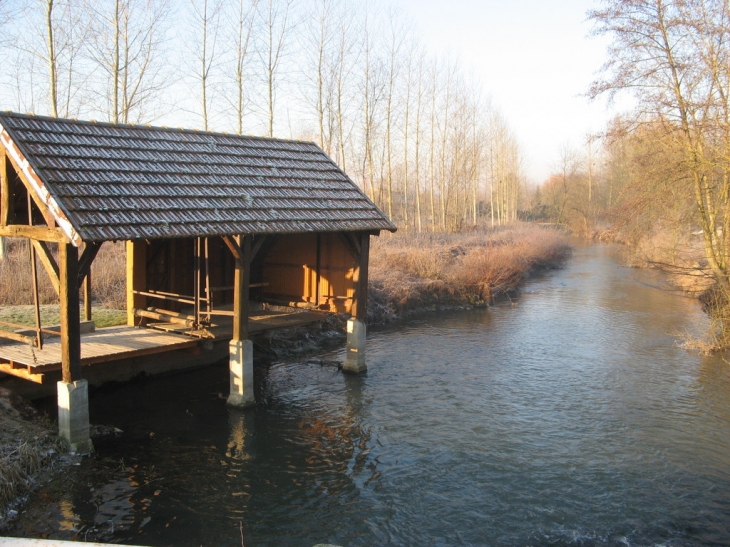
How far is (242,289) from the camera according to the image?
1033cm

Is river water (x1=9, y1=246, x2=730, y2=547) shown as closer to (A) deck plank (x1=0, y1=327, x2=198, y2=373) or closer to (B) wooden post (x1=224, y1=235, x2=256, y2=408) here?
(B) wooden post (x1=224, y1=235, x2=256, y2=408)

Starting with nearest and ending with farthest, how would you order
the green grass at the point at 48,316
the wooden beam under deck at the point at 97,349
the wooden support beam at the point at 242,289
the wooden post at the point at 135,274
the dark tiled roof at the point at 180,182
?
the dark tiled roof at the point at 180,182
the wooden beam under deck at the point at 97,349
the wooden support beam at the point at 242,289
the wooden post at the point at 135,274
the green grass at the point at 48,316

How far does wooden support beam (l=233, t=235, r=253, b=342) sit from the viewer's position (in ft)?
33.6

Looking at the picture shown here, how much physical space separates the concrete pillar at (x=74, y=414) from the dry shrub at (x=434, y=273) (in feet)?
37.5

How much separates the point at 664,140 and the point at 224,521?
14643 mm

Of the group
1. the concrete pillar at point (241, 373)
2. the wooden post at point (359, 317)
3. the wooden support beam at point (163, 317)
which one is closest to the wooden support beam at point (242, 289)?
A: the concrete pillar at point (241, 373)

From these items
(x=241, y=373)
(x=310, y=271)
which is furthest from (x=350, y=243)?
(x=241, y=373)

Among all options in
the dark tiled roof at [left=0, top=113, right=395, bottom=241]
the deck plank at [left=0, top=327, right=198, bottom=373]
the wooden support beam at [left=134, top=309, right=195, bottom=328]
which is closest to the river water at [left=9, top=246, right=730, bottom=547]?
the deck plank at [left=0, top=327, right=198, bottom=373]

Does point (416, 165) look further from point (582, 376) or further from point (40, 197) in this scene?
point (40, 197)

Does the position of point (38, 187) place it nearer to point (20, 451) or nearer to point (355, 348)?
point (20, 451)

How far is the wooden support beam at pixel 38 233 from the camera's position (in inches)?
313

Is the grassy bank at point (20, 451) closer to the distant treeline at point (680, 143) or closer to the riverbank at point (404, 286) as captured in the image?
the riverbank at point (404, 286)

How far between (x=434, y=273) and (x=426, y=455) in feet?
46.9

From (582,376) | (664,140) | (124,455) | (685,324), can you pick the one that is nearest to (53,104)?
(124,455)
